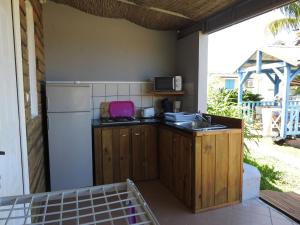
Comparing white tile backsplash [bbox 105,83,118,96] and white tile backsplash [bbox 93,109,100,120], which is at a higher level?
white tile backsplash [bbox 105,83,118,96]

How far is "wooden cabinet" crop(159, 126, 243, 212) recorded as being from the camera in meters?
2.42

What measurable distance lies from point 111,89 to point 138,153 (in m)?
1.06

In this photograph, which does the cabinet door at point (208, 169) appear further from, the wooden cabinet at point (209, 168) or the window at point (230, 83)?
the window at point (230, 83)

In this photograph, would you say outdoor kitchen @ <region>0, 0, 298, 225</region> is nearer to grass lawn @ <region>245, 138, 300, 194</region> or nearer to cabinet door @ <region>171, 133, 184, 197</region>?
cabinet door @ <region>171, 133, 184, 197</region>

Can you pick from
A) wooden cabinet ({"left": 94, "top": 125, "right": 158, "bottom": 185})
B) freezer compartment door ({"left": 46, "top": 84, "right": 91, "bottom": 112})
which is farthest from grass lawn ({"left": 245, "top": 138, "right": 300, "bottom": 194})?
freezer compartment door ({"left": 46, "top": 84, "right": 91, "bottom": 112})

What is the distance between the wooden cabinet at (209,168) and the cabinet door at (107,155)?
3.09 feet

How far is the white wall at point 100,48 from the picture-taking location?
Result: 10.9ft

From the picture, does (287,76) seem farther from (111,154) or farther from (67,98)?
(67,98)

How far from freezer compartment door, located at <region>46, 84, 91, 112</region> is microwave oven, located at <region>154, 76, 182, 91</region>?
1.09 meters

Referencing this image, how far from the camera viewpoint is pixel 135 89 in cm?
370

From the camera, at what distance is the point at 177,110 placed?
3756mm

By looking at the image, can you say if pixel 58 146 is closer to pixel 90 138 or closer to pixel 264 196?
pixel 90 138

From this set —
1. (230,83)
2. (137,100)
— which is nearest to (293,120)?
(137,100)

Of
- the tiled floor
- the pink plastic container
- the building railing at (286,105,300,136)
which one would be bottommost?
the tiled floor
